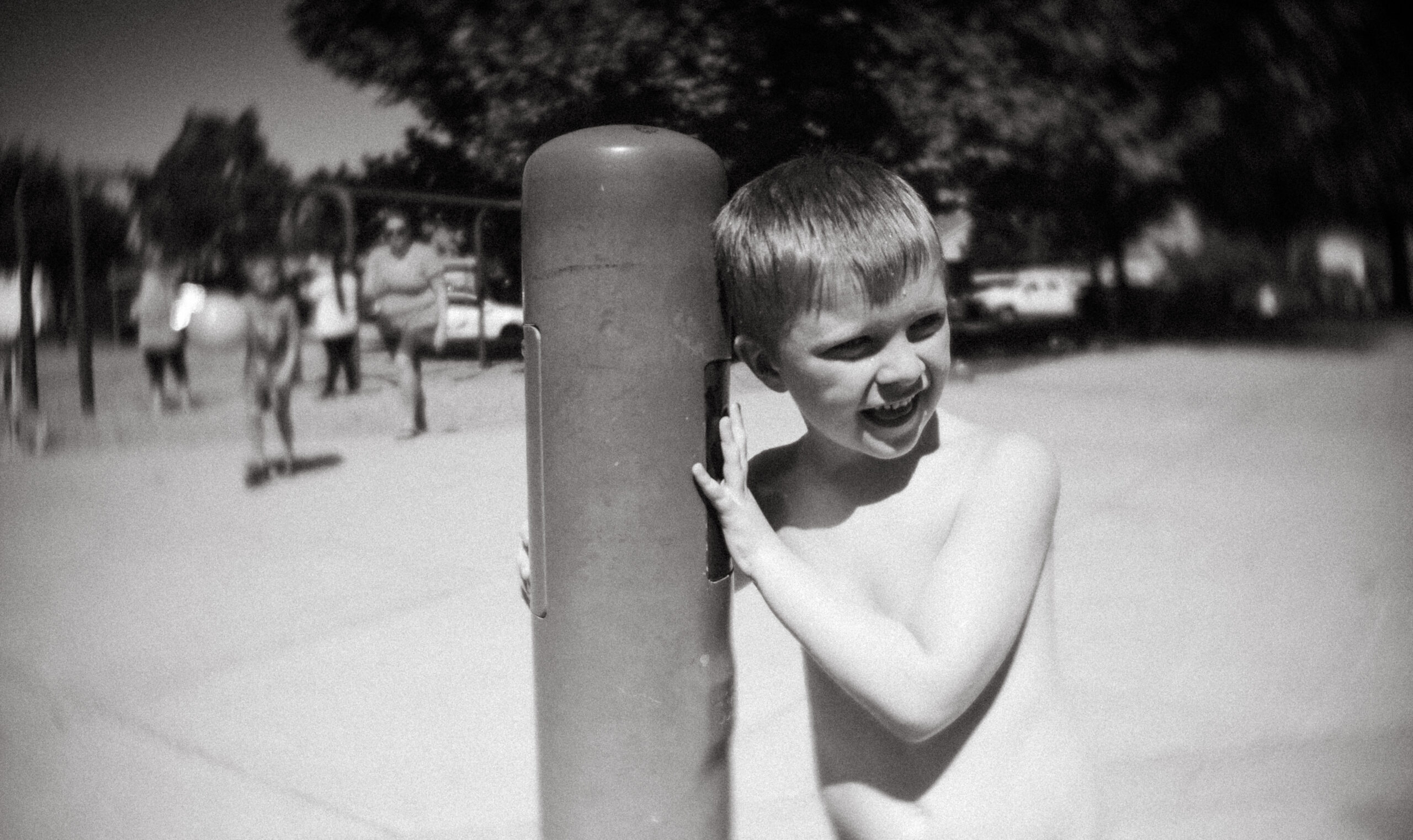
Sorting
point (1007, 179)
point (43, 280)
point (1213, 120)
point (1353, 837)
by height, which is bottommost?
point (1353, 837)

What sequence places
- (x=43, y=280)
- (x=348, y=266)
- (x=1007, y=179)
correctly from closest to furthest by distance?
(x=43, y=280)
(x=348, y=266)
(x=1007, y=179)

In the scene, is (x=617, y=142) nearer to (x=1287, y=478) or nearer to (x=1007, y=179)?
(x=1007, y=179)

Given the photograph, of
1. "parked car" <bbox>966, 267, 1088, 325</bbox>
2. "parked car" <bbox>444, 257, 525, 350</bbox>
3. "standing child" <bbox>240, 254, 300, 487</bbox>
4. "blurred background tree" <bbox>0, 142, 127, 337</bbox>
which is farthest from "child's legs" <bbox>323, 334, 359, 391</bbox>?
"parked car" <bbox>966, 267, 1088, 325</bbox>

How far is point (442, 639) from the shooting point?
10.1 feet

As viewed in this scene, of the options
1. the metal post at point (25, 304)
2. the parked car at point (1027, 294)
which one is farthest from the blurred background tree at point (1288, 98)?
the metal post at point (25, 304)

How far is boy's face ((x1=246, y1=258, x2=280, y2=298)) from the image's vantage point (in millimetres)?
2469

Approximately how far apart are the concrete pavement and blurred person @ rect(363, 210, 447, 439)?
0.11m

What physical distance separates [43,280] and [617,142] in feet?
5.16

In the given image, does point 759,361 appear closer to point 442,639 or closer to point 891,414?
point 891,414

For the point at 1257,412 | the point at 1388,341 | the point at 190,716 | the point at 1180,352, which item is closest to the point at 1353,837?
the point at 190,716

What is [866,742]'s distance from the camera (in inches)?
49.4

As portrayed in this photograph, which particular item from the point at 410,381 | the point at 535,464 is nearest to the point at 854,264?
the point at 535,464

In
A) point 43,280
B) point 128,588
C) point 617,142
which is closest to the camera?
point 617,142

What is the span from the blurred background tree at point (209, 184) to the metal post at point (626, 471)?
37.2 inches
